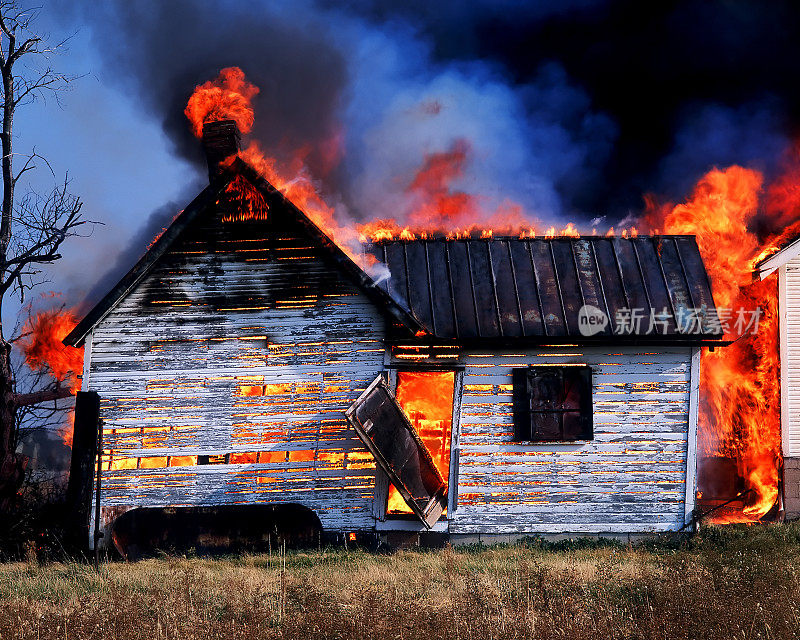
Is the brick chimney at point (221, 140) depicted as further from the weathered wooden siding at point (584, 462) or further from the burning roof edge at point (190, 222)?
the weathered wooden siding at point (584, 462)

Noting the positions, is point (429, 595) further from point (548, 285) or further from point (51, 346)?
point (51, 346)

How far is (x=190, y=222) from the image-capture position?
1227 cm

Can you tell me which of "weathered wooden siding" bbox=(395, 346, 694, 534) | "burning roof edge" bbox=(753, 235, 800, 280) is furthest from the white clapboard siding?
"weathered wooden siding" bbox=(395, 346, 694, 534)

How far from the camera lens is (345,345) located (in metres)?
12.7

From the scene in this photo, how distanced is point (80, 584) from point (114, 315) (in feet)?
16.4

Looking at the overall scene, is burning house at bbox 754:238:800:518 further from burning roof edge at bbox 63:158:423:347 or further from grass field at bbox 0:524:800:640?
burning roof edge at bbox 63:158:423:347

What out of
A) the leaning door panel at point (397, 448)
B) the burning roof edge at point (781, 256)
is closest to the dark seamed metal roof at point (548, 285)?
the leaning door panel at point (397, 448)

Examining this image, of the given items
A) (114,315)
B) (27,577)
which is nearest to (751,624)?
(27,577)

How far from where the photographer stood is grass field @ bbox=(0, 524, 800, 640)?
22.6 ft

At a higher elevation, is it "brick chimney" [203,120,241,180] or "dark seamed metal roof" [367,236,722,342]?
"brick chimney" [203,120,241,180]

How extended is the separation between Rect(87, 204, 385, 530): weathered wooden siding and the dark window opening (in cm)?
277

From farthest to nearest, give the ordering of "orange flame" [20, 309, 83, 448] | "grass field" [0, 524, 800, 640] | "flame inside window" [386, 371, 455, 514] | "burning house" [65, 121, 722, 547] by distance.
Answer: "flame inside window" [386, 371, 455, 514]
"orange flame" [20, 309, 83, 448]
"burning house" [65, 121, 722, 547]
"grass field" [0, 524, 800, 640]

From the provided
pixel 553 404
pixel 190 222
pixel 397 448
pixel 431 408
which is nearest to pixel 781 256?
pixel 553 404

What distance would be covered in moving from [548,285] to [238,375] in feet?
20.2
